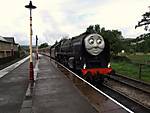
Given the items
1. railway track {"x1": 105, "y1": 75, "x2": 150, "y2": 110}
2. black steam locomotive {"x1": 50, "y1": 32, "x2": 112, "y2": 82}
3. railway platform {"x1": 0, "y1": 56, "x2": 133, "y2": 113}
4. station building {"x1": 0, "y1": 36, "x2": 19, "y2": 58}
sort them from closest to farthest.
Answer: railway platform {"x1": 0, "y1": 56, "x2": 133, "y2": 113}, railway track {"x1": 105, "y1": 75, "x2": 150, "y2": 110}, black steam locomotive {"x1": 50, "y1": 32, "x2": 112, "y2": 82}, station building {"x1": 0, "y1": 36, "x2": 19, "y2": 58}

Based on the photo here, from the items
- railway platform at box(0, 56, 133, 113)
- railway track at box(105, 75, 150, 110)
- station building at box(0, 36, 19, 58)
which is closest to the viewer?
railway platform at box(0, 56, 133, 113)

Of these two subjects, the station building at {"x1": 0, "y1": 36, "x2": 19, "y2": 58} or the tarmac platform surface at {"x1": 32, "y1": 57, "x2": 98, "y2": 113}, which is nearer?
the tarmac platform surface at {"x1": 32, "y1": 57, "x2": 98, "y2": 113}

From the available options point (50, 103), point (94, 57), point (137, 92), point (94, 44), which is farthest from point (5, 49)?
point (50, 103)

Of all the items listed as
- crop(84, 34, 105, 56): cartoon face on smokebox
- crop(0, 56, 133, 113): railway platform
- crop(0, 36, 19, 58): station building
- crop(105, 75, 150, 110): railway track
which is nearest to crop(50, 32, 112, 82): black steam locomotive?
crop(84, 34, 105, 56): cartoon face on smokebox

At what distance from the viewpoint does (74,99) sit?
10.1 metres

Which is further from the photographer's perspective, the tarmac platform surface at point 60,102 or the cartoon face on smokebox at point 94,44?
the cartoon face on smokebox at point 94,44

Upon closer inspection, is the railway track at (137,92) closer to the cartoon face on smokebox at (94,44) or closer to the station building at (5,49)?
the cartoon face on smokebox at (94,44)

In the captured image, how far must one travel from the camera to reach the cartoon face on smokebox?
1639cm

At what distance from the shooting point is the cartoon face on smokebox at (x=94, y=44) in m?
16.4

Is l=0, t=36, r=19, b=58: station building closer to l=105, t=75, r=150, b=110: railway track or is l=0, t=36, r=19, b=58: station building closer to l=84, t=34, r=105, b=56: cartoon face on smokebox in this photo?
l=84, t=34, r=105, b=56: cartoon face on smokebox

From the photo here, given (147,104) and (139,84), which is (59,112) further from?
(139,84)

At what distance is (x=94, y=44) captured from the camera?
16.4m

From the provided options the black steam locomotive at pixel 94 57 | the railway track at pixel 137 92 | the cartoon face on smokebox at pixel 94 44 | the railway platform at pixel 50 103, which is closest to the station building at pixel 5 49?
the black steam locomotive at pixel 94 57

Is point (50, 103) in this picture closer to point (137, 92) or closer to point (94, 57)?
point (137, 92)
